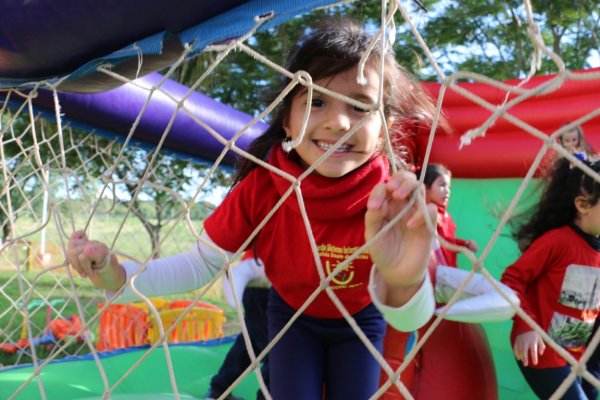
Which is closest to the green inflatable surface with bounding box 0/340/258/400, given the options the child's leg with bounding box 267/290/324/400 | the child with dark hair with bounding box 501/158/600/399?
the child's leg with bounding box 267/290/324/400

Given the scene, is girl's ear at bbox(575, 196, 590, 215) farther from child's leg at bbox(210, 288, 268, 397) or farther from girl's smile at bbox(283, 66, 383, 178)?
child's leg at bbox(210, 288, 268, 397)

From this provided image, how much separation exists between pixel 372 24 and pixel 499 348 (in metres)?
2.46

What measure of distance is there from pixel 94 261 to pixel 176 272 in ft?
0.49

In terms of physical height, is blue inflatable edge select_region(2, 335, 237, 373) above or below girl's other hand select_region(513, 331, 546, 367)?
below

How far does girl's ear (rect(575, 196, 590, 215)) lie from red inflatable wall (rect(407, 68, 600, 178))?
57cm

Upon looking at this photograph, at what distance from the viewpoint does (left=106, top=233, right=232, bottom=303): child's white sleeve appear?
998 millimetres

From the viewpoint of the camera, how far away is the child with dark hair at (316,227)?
3.07ft

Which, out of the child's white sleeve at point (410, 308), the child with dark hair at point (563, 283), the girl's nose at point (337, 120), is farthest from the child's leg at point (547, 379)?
the girl's nose at point (337, 120)

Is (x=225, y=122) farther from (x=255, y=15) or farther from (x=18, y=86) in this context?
(x=255, y=15)

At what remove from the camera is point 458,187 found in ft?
7.54

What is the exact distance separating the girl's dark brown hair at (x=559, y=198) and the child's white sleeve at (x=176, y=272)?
2.89ft

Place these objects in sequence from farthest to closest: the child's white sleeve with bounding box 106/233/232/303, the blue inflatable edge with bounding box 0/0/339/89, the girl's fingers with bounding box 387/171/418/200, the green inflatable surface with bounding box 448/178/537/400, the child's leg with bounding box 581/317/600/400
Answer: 1. the green inflatable surface with bounding box 448/178/537/400
2. the child's leg with bounding box 581/317/600/400
3. the child's white sleeve with bounding box 106/233/232/303
4. the blue inflatable edge with bounding box 0/0/339/89
5. the girl's fingers with bounding box 387/171/418/200

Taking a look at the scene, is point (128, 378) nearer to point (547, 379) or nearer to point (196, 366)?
point (196, 366)

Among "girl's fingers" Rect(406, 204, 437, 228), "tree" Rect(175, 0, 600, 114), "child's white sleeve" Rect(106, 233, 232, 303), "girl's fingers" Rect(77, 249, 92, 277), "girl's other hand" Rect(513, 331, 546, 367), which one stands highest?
"tree" Rect(175, 0, 600, 114)
